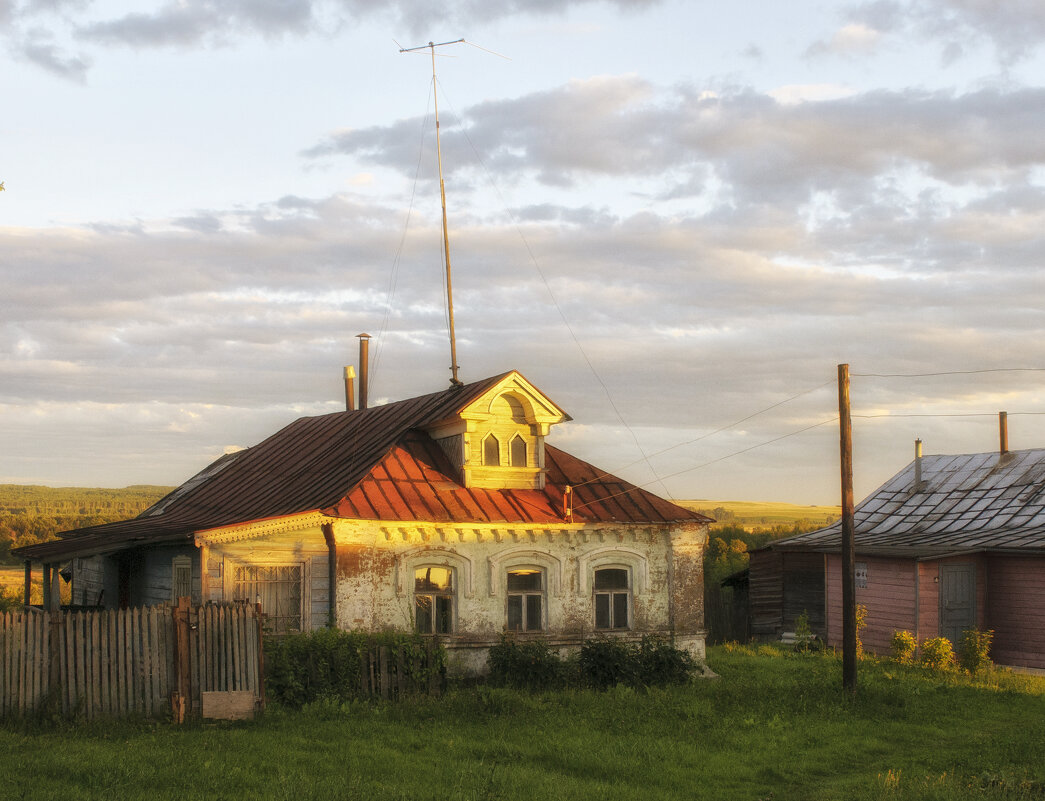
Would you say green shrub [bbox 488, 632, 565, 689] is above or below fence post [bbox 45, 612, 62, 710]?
below

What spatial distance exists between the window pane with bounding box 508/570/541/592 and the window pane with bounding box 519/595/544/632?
179 millimetres

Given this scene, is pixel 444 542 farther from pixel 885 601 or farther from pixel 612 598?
pixel 885 601

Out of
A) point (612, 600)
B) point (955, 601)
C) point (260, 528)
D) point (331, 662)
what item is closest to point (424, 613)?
point (331, 662)

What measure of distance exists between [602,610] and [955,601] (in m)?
11.5

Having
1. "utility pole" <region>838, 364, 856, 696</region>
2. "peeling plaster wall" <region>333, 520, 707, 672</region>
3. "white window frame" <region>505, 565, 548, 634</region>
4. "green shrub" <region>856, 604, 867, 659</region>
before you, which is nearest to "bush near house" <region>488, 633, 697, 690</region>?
"white window frame" <region>505, 565, 548, 634</region>

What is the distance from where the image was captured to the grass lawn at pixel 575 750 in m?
12.1

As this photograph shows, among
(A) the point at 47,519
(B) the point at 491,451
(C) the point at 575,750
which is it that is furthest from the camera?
(A) the point at 47,519

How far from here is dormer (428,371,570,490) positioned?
2247 cm

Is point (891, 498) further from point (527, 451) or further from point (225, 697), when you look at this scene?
point (225, 697)

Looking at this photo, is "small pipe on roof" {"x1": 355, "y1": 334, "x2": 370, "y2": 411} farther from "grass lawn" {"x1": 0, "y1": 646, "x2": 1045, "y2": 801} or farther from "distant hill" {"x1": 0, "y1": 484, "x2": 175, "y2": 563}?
"distant hill" {"x1": 0, "y1": 484, "x2": 175, "y2": 563}

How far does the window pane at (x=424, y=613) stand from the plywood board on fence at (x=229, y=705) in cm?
518

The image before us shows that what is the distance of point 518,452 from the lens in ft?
76.3

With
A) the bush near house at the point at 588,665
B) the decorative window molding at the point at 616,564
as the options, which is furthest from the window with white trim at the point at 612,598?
the bush near house at the point at 588,665

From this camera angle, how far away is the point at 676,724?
54.9ft
